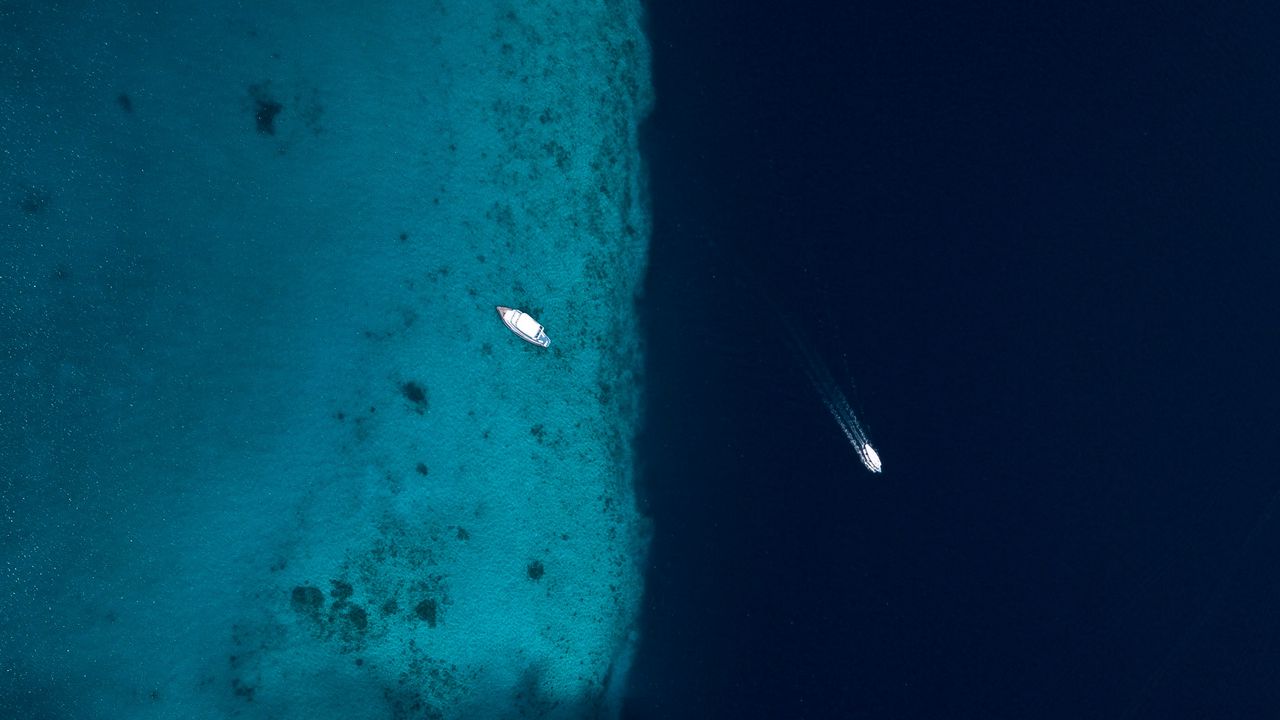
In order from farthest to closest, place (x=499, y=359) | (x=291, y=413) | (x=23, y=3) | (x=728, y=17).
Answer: (x=728, y=17), (x=499, y=359), (x=291, y=413), (x=23, y=3)

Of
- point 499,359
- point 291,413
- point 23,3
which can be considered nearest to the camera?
point 23,3

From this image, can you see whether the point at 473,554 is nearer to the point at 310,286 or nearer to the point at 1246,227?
the point at 310,286

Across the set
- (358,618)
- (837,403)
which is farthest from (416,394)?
(837,403)

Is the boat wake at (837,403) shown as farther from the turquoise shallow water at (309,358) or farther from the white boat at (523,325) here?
the white boat at (523,325)

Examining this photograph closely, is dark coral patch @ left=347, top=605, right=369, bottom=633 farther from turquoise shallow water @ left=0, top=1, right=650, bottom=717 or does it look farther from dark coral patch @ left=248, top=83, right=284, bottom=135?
dark coral patch @ left=248, top=83, right=284, bottom=135

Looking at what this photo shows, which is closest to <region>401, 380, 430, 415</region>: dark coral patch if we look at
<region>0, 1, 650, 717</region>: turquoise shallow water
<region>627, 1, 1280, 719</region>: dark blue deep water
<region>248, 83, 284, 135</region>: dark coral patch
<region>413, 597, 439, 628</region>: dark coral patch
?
<region>0, 1, 650, 717</region>: turquoise shallow water

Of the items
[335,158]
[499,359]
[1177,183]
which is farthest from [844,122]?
[335,158]
